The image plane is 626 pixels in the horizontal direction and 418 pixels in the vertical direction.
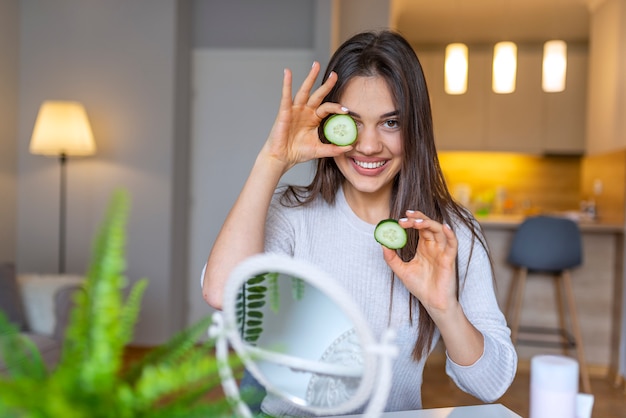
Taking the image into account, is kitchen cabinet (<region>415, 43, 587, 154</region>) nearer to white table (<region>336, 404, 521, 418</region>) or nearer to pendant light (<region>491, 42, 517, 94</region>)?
pendant light (<region>491, 42, 517, 94</region>)

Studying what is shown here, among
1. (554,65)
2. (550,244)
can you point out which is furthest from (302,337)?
(554,65)

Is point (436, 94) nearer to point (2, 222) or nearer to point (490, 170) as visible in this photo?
point (490, 170)

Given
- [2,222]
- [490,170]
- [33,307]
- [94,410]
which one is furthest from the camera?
[490,170]

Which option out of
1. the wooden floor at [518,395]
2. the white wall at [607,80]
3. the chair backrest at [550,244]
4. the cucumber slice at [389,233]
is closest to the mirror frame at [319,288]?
the cucumber slice at [389,233]

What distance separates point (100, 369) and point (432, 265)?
2.40 ft

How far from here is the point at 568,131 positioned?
19.1 ft

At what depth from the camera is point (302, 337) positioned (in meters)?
0.93

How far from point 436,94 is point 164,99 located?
275cm

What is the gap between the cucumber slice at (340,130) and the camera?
48.6 inches

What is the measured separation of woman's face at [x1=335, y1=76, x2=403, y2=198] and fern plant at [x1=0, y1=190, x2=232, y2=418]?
85 cm

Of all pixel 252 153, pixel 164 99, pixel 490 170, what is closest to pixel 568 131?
pixel 490 170

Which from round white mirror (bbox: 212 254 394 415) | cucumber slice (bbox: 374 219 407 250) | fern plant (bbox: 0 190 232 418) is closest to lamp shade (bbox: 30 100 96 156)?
cucumber slice (bbox: 374 219 407 250)

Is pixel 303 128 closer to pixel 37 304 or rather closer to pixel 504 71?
pixel 37 304

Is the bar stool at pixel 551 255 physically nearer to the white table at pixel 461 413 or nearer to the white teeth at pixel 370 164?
the white teeth at pixel 370 164
